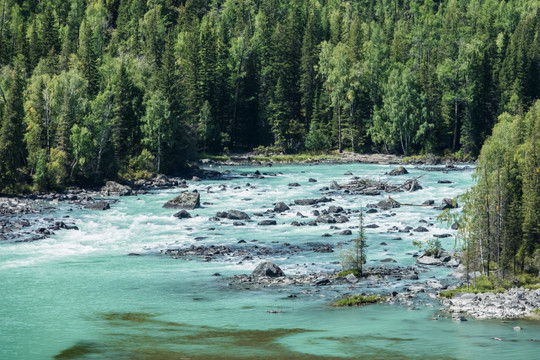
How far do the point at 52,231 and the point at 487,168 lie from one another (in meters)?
39.9

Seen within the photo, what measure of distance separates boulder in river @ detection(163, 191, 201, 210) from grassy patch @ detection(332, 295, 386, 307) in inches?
1456

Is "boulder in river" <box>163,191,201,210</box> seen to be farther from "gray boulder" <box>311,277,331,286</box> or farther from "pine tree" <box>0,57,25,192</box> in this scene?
"gray boulder" <box>311,277,331,286</box>

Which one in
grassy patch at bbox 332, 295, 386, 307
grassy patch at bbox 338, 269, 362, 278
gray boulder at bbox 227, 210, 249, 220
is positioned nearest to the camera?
grassy patch at bbox 332, 295, 386, 307

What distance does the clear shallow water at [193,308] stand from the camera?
36.3 meters

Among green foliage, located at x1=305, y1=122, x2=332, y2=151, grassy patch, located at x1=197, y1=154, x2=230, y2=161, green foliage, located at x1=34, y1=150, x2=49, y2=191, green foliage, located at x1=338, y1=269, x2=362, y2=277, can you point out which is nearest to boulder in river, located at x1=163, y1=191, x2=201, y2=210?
green foliage, located at x1=34, y1=150, x2=49, y2=191

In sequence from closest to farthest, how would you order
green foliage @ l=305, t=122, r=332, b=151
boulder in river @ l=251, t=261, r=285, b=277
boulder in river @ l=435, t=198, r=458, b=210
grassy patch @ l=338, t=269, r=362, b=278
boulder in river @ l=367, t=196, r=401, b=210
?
grassy patch @ l=338, t=269, r=362, b=278 → boulder in river @ l=251, t=261, r=285, b=277 → boulder in river @ l=435, t=198, r=458, b=210 → boulder in river @ l=367, t=196, r=401, b=210 → green foliage @ l=305, t=122, r=332, b=151

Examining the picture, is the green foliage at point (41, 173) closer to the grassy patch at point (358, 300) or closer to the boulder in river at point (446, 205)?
the boulder in river at point (446, 205)

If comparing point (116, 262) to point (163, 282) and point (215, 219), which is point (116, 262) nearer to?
point (163, 282)

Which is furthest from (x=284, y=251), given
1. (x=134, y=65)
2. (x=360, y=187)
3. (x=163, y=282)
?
(x=134, y=65)

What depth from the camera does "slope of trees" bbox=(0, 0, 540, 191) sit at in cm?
10388

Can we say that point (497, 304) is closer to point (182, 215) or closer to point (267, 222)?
point (267, 222)

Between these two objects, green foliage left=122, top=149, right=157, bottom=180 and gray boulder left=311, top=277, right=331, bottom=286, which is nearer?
gray boulder left=311, top=277, right=331, bottom=286

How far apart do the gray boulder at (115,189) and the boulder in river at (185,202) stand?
11.6m

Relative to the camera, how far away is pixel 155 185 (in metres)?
97.4
